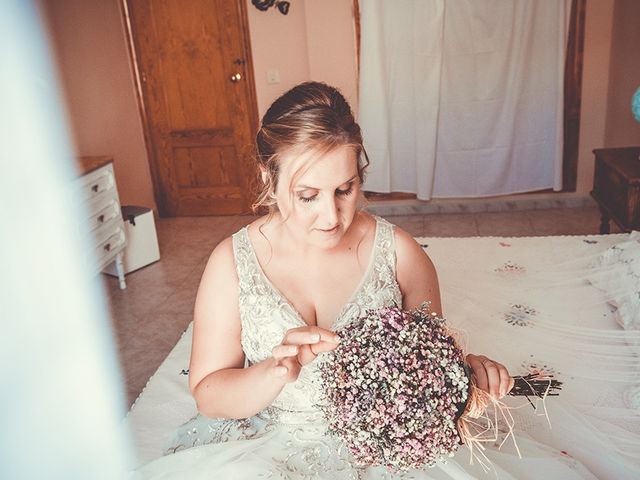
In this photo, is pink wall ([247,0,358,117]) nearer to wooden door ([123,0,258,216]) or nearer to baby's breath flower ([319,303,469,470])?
wooden door ([123,0,258,216])

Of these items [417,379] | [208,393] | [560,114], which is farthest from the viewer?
[560,114]

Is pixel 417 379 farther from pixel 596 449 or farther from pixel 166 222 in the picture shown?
pixel 166 222

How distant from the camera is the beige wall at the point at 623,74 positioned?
13.3 ft

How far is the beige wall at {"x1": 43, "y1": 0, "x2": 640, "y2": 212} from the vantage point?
4.24 m

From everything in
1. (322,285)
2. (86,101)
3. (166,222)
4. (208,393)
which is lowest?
(166,222)

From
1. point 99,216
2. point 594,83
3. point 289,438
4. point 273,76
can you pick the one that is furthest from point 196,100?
point 289,438

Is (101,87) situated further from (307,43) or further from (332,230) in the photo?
(332,230)

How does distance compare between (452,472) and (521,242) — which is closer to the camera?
(452,472)

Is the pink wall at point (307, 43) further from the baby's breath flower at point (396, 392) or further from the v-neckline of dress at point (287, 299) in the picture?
the baby's breath flower at point (396, 392)

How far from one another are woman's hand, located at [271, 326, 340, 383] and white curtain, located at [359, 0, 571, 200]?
3620 mm

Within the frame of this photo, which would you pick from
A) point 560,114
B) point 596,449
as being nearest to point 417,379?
point 596,449

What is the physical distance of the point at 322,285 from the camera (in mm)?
1525

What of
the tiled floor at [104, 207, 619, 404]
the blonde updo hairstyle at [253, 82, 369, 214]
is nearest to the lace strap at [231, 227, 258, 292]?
the blonde updo hairstyle at [253, 82, 369, 214]

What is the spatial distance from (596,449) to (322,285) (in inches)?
30.3
